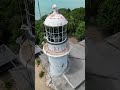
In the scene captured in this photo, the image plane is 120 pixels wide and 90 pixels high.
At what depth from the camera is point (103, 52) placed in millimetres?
758

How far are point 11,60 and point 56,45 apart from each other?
0.64m

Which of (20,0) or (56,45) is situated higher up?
(20,0)

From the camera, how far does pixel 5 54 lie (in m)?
0.77

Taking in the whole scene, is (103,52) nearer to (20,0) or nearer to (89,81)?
(89,81)

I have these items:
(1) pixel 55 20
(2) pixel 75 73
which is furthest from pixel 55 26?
(2) pixel 75 73

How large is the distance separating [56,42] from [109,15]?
75cm

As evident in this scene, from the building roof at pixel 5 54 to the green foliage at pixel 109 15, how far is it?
0.35 metres

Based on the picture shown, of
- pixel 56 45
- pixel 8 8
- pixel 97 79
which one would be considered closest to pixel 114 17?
pixel 97 79

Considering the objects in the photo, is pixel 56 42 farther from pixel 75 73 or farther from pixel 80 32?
pixel 80 32

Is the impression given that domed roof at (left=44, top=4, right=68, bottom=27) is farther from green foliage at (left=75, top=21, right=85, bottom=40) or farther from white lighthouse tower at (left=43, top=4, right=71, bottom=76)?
green foliage at (left=75, top=21, right=85, bottom=40)

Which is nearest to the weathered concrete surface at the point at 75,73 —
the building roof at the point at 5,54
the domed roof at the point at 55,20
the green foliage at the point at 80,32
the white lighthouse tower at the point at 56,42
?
the white lighthouse tower at the point at 56,42

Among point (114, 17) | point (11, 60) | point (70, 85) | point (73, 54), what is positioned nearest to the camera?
point (114, 17)

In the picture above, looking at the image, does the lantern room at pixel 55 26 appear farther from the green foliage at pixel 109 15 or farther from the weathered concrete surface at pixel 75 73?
the green foliage at pixel 109 15

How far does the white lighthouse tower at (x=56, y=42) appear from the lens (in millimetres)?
1295
